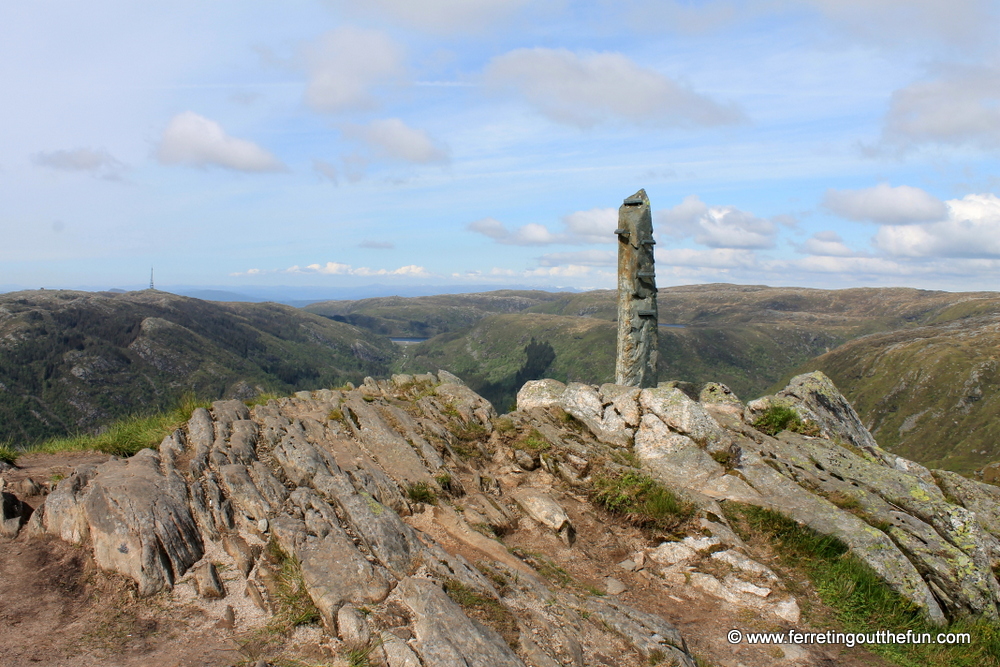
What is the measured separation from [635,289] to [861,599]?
50.1 feet

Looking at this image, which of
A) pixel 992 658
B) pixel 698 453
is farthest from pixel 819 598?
pixel 698 453

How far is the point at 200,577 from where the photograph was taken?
9523 mm

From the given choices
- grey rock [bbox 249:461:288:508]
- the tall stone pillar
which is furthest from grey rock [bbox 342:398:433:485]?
the tall stone pillar

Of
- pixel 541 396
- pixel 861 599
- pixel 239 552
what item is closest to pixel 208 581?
pixel 239 552

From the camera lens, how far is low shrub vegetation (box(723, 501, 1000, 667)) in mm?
9805

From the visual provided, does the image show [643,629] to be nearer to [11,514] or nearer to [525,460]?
[525,460]

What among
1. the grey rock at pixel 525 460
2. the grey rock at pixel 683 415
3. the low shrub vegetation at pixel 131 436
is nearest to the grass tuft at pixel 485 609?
the grey rock at pixel 525 460

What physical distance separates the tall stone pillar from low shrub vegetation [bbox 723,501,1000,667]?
38.8ft

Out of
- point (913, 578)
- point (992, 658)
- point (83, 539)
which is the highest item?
point (83, 539)

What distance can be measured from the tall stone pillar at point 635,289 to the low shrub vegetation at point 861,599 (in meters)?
11.8

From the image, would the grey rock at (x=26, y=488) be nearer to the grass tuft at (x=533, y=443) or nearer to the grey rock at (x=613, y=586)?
the grass tuft at (x=533, y=443)

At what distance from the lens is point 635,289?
2419 cm

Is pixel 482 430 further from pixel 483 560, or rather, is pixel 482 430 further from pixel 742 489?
pixel 742 489

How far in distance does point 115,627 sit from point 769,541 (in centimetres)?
1303
